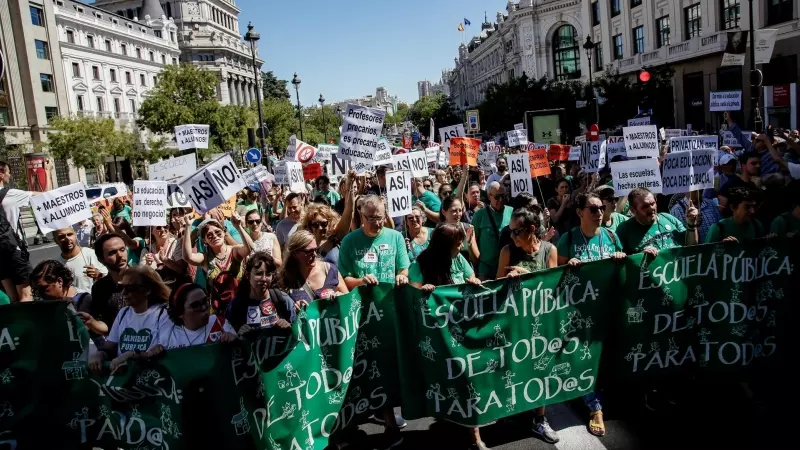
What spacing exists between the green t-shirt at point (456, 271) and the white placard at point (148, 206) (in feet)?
12.5

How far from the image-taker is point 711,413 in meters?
4.79

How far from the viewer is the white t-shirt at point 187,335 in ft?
13.3

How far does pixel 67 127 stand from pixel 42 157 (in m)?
2.99

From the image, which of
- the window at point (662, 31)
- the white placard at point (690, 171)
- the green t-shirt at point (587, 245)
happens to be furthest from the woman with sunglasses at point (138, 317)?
the window at point (662, 31)

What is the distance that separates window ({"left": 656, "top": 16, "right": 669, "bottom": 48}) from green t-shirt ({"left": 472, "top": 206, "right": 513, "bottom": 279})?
36.9 meters

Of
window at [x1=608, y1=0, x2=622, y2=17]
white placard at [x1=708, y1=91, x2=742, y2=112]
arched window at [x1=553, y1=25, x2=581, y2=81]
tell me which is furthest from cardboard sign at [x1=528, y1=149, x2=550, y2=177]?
arched window at [x1=553, y1=25, x2=581, y2=81]

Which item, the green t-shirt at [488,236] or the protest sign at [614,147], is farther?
the protest sign at [614,147]

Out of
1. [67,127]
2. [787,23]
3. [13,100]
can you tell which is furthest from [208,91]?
[787,23]

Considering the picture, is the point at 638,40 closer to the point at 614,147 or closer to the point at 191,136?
the point at 614,147

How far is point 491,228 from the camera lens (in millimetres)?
6613

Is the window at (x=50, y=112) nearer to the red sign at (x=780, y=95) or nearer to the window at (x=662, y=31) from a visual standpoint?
the window at (x=662, y=31)

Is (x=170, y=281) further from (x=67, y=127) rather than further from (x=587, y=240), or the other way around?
(x=67, y=127)

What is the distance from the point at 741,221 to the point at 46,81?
5421 cm

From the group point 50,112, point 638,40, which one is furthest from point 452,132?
point 50,112
